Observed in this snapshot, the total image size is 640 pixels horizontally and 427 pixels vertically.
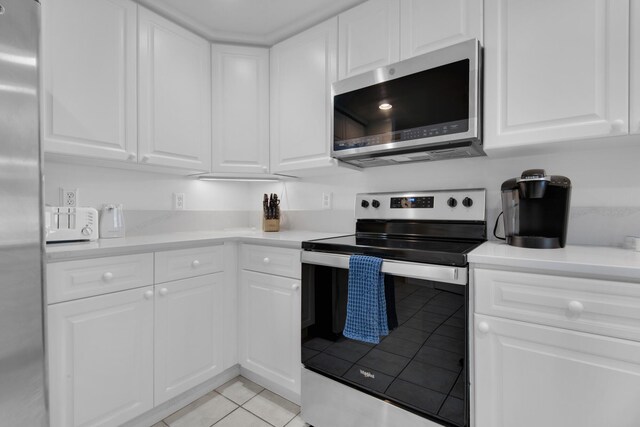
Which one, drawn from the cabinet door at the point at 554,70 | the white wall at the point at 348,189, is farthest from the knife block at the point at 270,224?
the cabinet door at the point at 554,70

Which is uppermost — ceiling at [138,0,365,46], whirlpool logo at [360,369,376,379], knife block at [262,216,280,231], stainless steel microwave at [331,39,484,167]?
ceiling at [138,0,365,46]

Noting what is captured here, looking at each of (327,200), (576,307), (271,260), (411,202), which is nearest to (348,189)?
(327,200)

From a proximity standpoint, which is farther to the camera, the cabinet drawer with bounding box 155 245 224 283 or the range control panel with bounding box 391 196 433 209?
the range control panel with bounding box 391 196 433 209

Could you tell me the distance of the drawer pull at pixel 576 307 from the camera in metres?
0.93

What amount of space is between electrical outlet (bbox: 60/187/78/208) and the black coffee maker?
88.0 inches

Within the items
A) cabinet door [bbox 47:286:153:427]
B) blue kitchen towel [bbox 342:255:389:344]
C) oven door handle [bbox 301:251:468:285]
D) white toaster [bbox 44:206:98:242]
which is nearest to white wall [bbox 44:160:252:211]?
white toaster [bbox 44:206:98:242]

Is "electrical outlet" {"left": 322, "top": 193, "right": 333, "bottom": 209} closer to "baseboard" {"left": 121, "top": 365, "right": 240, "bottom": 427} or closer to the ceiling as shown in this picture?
the ceiling

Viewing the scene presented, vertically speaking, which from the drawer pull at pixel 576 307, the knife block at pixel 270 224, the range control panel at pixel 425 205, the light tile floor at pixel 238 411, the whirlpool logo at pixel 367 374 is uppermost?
the range control panel at pixel 425 205

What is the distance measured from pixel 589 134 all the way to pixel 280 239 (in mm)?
1413

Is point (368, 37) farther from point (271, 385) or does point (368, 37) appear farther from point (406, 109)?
point (271, 385)

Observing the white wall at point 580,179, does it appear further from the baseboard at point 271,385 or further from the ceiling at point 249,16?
the baseboard at point 271,385

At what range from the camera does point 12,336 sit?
850 millimetres

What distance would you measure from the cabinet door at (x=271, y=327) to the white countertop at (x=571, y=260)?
3.07 feet

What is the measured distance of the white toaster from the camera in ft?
4.81
